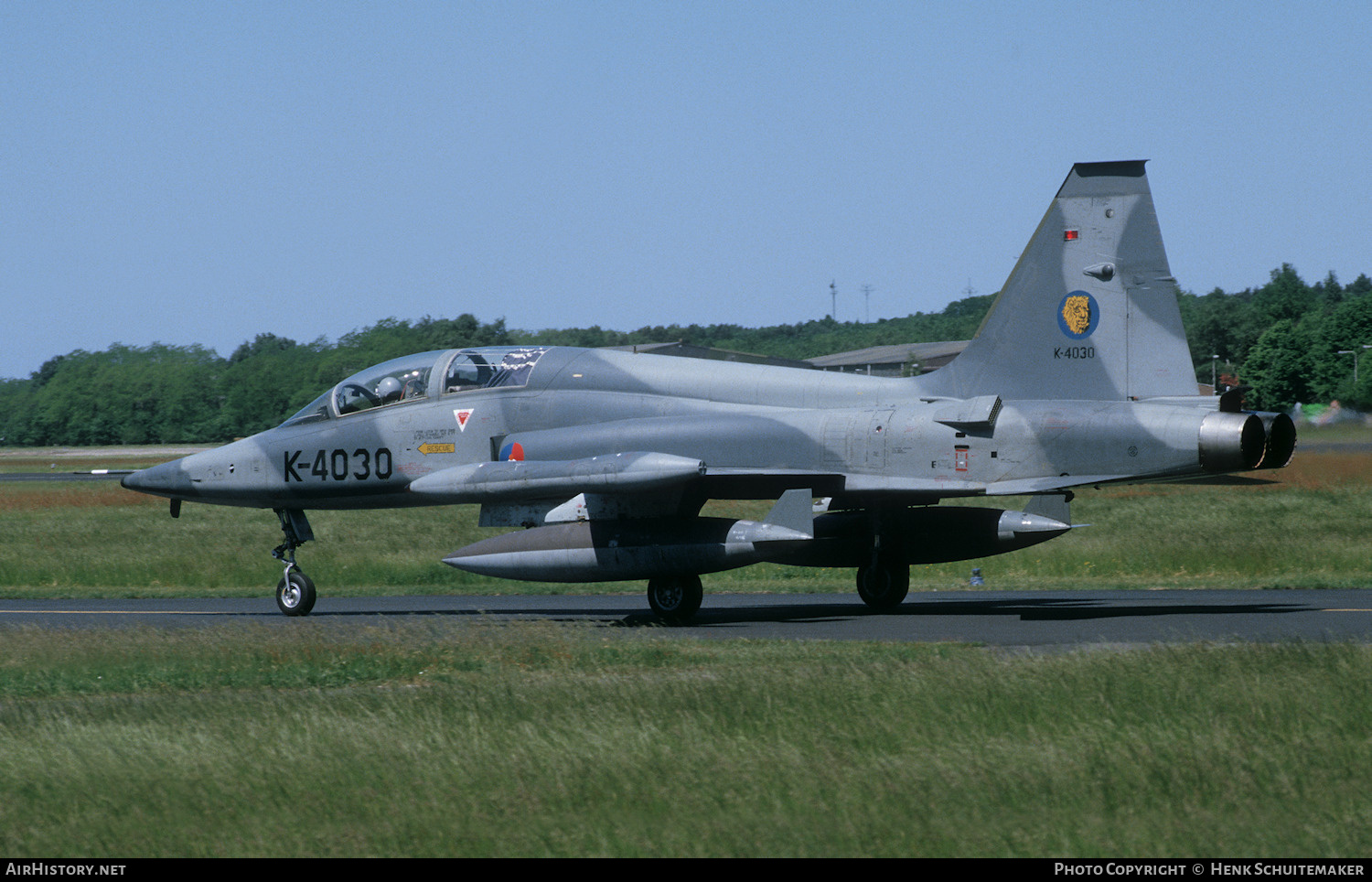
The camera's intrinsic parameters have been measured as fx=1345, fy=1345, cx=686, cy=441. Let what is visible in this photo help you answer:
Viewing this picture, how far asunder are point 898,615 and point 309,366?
193 ft

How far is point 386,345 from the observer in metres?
64.3

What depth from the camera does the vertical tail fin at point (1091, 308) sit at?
16203 millimetres

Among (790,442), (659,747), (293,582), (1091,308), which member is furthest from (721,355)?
(659,747)

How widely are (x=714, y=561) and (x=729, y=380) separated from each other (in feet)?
9.69

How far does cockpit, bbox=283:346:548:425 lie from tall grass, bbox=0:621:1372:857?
7.79 metres

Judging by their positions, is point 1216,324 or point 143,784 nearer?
point 143,784

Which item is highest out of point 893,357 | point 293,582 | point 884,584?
point 893,357

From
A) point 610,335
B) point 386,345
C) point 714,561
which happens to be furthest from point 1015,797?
point 610,335

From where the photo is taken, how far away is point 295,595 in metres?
20.3

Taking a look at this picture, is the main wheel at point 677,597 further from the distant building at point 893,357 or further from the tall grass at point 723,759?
the distant building at point 893,357

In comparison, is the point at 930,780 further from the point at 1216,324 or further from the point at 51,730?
the point at 1216,324

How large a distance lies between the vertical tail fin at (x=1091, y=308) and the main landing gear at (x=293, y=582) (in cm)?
1018

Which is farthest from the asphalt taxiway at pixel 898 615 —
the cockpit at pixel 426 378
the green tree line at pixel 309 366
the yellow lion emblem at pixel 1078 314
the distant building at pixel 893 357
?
the distant building at pixel 893 357

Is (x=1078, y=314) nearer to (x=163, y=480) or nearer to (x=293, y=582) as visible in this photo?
(x=293, y=582)
